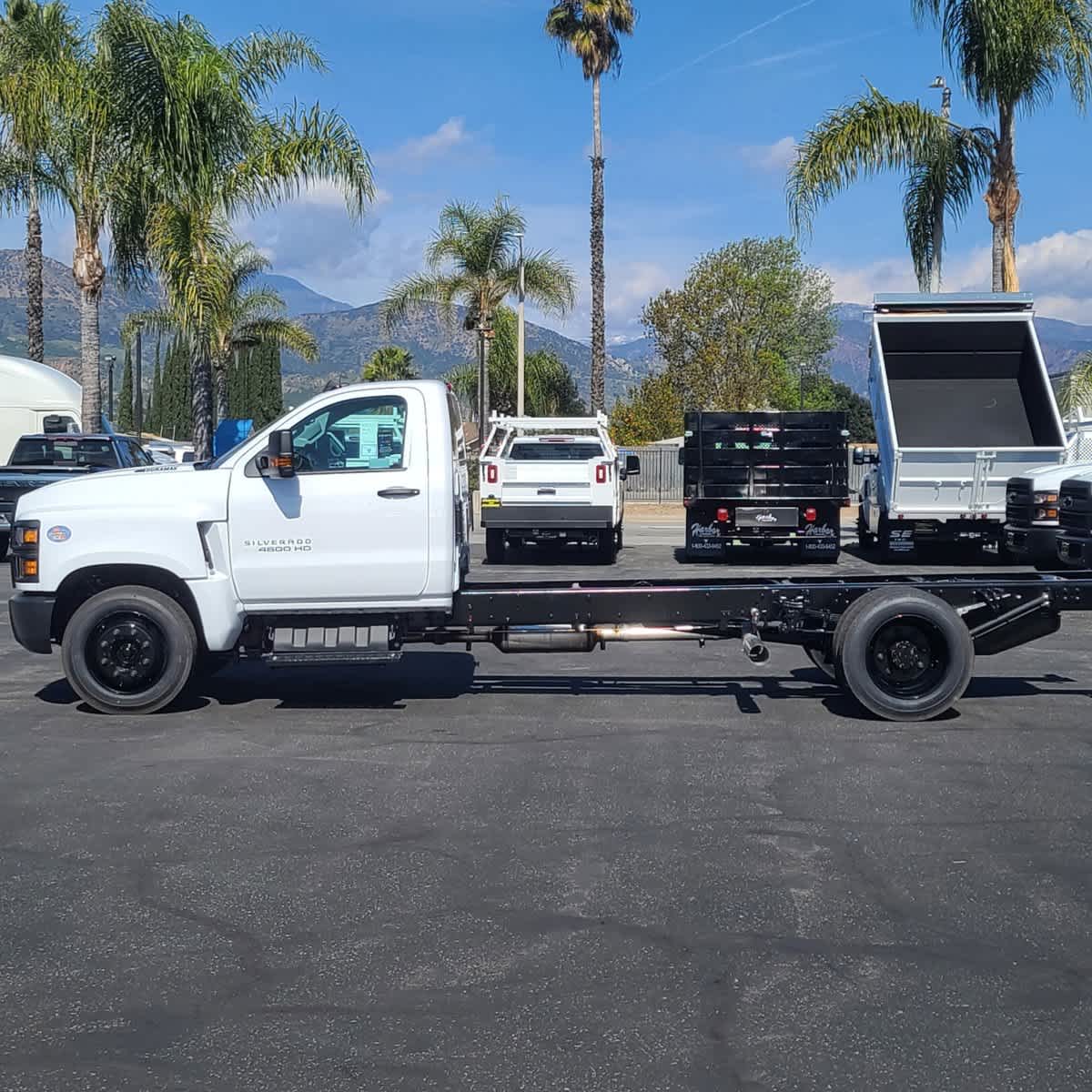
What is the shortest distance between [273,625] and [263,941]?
4.31 meters

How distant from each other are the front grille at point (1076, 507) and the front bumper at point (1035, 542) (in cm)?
64

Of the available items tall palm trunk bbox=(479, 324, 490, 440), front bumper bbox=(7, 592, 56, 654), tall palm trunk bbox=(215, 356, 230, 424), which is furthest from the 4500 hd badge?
tall palm trunk bbox=(215, 356, 230, 424)

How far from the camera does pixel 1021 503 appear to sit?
14719mm

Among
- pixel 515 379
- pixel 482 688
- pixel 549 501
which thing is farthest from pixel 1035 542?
pixel 515 379

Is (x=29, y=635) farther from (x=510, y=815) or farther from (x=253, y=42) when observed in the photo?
(x=253, y=42)

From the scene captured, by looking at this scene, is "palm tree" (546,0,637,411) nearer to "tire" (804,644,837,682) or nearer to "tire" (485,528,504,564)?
"tire" (485,528,504,564)

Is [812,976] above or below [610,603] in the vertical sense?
below

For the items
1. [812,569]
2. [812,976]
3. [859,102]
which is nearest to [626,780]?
[812,976]

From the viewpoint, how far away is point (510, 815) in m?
6.77

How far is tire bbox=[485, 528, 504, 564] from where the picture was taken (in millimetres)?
20703

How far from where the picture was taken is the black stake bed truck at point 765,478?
20.0 meters

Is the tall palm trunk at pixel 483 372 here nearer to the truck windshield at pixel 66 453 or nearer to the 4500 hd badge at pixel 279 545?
the truck windshield at pixel 66 453

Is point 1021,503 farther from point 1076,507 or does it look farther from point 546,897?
point 546,897

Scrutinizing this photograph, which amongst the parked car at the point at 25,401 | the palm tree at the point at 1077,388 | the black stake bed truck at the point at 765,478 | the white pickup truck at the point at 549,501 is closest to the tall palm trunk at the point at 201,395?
the parked car at the point at 25,401
